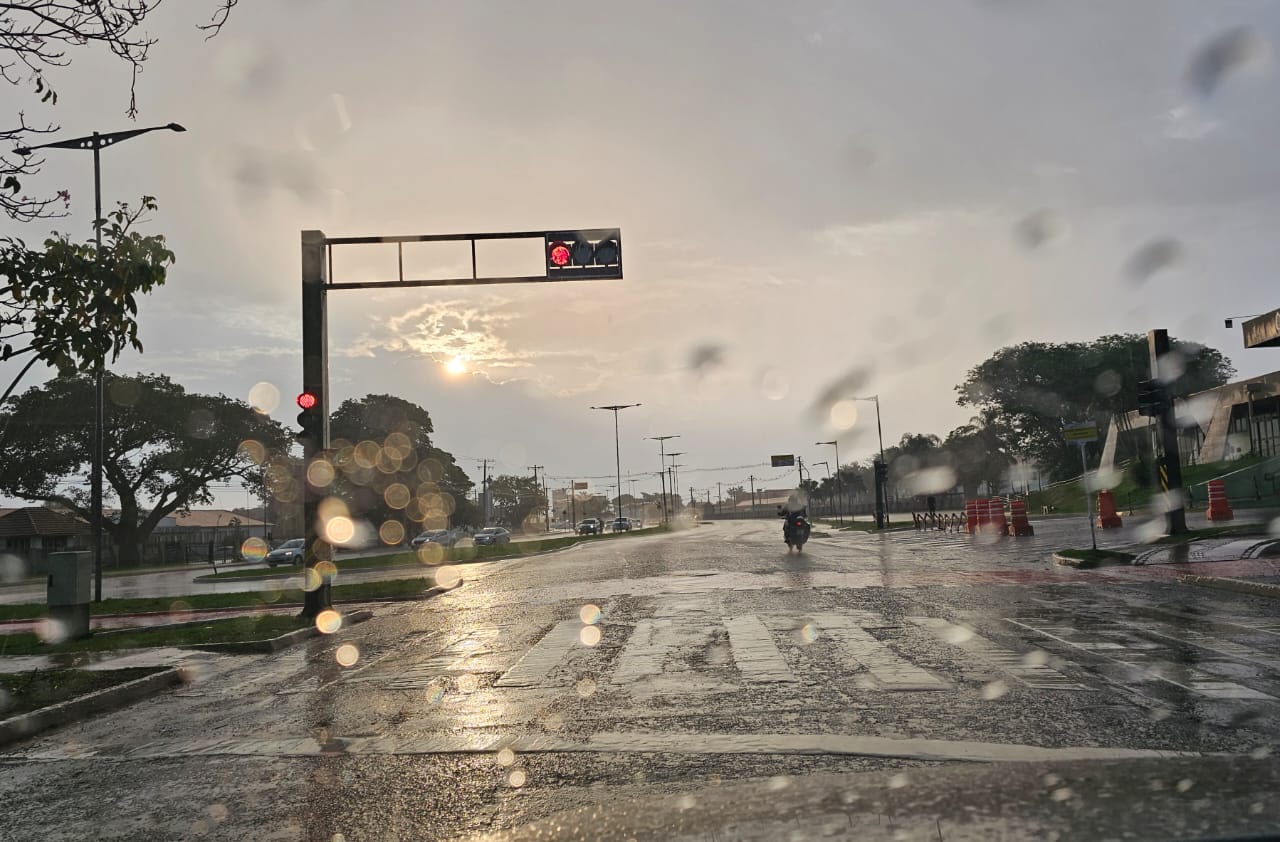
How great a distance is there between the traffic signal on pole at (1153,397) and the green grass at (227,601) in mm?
18631

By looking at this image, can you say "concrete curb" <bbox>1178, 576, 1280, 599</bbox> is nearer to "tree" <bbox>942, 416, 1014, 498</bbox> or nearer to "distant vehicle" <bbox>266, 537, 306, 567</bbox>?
"distant vehicle" <bbox>266, 537, 306, 567</bbox>

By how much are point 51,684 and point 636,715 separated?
6.39 meters

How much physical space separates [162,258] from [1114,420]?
7998 centimetres

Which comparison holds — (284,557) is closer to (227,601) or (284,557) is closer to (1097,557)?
(227,601)

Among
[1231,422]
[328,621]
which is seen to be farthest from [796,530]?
[1231,422]

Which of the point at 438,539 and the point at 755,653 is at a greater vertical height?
the point at 755,653

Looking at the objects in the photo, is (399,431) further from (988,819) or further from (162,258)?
(988,819)

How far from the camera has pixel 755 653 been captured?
9781mm

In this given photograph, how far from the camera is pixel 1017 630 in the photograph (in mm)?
10891

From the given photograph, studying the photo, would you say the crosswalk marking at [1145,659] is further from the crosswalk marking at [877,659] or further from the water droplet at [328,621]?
the water droplet at [328,621]

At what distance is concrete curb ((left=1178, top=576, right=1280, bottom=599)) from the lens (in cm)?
1364

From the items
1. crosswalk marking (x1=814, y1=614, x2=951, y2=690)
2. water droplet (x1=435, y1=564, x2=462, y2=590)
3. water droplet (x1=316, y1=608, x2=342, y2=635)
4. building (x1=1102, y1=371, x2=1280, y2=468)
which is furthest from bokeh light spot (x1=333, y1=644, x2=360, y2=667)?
building (x1=1102, y1=371, x2=1280, y2=468)

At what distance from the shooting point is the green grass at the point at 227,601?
2064 centimetres

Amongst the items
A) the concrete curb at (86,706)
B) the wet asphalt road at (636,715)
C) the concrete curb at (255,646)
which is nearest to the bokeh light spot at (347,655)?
the wet asphalt road at (636,715)
